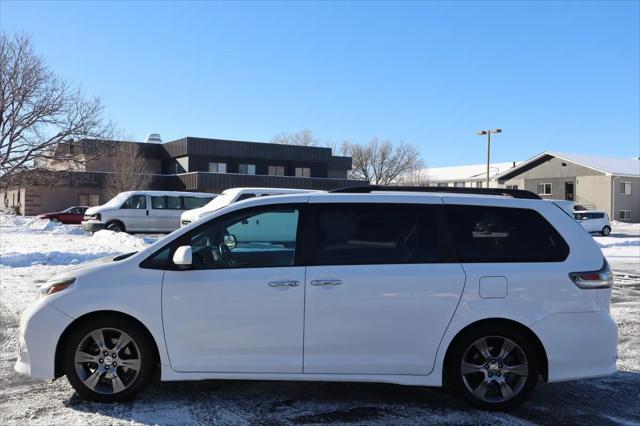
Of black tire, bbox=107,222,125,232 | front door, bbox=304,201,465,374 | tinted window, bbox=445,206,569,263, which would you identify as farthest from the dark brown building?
tinted window, bbox=445,206,569,263

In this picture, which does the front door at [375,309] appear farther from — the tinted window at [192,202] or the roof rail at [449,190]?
the tinted window at [192,202]

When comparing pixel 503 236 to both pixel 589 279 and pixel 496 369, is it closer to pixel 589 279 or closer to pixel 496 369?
pixel 589 279

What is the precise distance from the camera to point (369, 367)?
4.64 m

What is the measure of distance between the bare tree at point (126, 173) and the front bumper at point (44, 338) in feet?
135

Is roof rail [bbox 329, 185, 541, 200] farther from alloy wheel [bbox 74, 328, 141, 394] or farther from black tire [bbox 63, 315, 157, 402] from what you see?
alloy wheel [bbox 74, 328, 141, 394]

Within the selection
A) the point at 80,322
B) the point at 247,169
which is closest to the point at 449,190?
the point at 80,322

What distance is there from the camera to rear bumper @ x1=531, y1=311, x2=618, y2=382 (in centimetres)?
467

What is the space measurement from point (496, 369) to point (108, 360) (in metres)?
3.24

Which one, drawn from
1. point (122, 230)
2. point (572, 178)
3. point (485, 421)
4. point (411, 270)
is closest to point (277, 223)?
point (411, 270)

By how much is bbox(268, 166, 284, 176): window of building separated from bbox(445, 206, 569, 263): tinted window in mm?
47466

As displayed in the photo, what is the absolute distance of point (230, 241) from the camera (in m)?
5.10

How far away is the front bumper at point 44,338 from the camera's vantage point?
4605 mm

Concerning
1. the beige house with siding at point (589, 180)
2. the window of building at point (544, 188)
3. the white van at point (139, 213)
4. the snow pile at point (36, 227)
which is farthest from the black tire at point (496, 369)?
the window of building at point (544, 188)

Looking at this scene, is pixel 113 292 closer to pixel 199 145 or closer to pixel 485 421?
pixel 485 421
